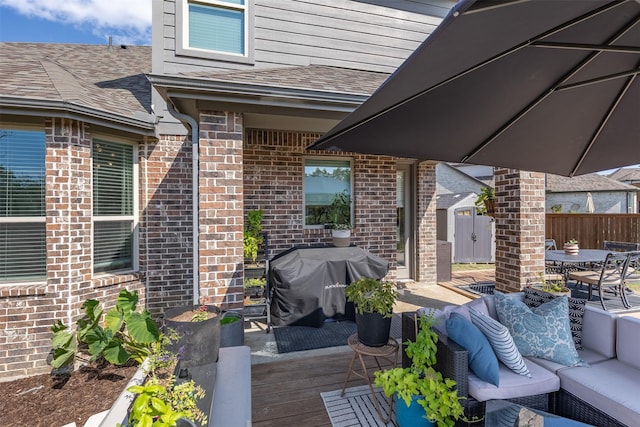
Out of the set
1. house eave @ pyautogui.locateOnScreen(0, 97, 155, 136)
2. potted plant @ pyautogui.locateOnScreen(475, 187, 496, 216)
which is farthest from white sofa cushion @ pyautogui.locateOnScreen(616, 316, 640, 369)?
house eave @ pyautogui.locateOnScreen(0, 97, 155, 136)

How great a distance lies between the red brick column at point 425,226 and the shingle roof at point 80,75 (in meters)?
5.14

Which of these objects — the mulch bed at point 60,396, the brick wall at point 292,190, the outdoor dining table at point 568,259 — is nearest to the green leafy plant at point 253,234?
the brick wall at point 292,190

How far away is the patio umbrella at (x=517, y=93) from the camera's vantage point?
1.29 metres

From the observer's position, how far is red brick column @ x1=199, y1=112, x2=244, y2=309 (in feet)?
10.9

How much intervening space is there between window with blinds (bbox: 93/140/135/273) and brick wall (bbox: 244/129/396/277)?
5.29 ft

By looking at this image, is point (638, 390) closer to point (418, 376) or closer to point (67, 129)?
point (418, 376)

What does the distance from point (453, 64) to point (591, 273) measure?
5703 mm

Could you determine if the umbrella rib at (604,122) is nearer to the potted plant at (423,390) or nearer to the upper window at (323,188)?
the potted plant at (423,390)

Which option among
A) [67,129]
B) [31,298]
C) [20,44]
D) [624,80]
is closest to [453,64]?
[624,80]

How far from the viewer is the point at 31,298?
3.44 metres

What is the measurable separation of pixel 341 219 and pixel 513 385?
11.4ft

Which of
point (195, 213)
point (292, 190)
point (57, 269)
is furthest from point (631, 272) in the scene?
point (57, 269)

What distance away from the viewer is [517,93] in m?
1.99

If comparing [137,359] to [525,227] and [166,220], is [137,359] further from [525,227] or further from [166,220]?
[525,227]
